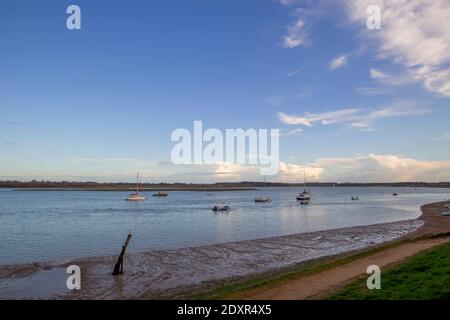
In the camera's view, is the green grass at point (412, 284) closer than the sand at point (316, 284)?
Yes

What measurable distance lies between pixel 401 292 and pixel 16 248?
103ft

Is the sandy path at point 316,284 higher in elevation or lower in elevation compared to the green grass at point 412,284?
lower

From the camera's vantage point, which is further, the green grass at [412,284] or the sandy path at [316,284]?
the sandy path at [316,284]

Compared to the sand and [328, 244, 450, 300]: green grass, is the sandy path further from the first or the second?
[328, 244, 450, 300]: green grass

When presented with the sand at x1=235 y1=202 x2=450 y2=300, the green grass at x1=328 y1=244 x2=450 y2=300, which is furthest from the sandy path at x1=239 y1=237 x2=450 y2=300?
the green grass at x1=328 y1=244 x2=450 y2=300

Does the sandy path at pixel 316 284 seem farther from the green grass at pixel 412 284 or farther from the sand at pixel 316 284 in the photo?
the green grass at pixel 412 284

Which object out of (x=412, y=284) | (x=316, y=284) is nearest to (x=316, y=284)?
(x=316, y=284)

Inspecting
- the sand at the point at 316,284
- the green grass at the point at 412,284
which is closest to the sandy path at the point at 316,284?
the sand at the point at 316,284

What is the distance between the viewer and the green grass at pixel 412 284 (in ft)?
35.2

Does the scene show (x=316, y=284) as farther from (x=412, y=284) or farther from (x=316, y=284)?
(x=412, y=284)

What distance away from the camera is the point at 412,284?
12305mm

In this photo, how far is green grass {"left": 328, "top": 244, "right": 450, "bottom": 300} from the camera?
35.2 ft
